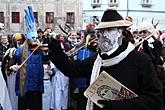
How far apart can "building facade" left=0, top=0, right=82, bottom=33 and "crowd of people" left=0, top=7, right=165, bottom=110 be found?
2585cm

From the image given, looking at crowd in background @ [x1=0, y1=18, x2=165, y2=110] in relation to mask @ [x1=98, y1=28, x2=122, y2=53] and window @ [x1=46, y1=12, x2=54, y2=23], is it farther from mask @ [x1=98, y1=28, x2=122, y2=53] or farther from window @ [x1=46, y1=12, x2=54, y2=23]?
window @ [x1=46, y1=12, x2=54, y2=23]

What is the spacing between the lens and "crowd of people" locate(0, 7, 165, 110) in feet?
12.9

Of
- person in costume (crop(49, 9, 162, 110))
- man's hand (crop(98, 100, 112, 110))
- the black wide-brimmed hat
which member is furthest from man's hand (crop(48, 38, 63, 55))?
man's hand (crop(98, 100, 112, 110))

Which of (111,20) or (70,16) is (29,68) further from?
(70,16)

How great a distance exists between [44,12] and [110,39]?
3376cm

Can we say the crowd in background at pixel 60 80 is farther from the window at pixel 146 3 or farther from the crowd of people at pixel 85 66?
the window at pixel 146 3

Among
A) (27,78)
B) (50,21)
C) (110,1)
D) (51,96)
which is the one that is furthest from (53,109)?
(50,21)

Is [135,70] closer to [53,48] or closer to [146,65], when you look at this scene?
[146,65]

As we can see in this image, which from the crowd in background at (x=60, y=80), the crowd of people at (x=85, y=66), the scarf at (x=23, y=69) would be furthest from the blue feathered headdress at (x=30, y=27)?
the crowd in background at (x=60, y=80)

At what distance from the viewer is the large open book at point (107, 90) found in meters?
3.87

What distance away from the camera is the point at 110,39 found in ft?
13.3

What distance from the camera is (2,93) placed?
5195 millimetres

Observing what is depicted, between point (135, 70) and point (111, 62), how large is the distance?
233 millimetres

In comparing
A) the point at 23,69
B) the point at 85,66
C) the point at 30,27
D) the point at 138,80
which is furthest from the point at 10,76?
the point at 138,80
